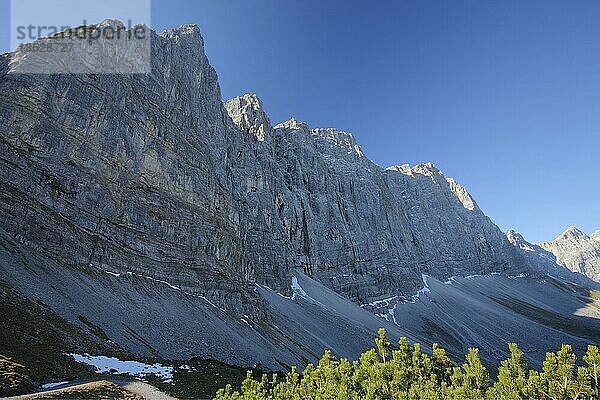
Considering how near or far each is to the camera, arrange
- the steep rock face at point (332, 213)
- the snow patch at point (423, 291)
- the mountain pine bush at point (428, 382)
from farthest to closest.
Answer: the snow patch at point (423, 291), the steep rock face at point (332, 213), the mountain pine bush at point (428, 382)

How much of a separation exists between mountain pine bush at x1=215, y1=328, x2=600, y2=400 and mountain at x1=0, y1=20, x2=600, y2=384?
1926 centimetres

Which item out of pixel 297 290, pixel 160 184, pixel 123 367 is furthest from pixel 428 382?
Result: pixel 297 290

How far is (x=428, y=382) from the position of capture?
1911 centimetres

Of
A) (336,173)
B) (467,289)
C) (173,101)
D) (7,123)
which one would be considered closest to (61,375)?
(7,123)

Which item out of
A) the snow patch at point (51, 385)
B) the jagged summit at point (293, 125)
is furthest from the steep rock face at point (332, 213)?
the snow patch at point (51, 385)

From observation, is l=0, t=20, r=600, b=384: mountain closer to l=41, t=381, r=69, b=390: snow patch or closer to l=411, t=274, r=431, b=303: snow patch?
l=411, t=274, r=431, b=303: snow patch

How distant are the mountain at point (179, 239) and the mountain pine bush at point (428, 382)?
19258mm

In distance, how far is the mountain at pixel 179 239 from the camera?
4709cm

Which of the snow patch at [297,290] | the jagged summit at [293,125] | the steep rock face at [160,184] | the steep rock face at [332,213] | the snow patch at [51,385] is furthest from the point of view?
the jagged summit at [293,125]

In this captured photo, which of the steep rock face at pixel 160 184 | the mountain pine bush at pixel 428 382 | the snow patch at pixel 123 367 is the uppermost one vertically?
the steep rock face at pixel 160 184

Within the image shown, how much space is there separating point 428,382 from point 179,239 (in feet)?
196

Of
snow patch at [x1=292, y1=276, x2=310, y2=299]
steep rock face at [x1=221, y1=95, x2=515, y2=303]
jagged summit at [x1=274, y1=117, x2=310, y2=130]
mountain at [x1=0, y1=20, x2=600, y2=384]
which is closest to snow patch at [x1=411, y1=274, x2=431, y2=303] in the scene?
mountain at [x1=0, y1=20, x2=600, y2=384]

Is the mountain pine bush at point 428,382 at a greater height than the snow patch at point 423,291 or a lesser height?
greater

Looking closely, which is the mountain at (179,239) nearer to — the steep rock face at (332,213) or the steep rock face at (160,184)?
the steep rock face at (160,184)
